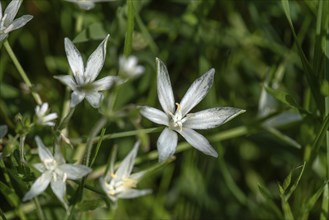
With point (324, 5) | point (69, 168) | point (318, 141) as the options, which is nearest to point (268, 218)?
point (318, 141)

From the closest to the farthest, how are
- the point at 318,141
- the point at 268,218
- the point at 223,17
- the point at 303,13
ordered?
the point at 318,141, the point at 268,218, the point at 303,13, the point at 223,17

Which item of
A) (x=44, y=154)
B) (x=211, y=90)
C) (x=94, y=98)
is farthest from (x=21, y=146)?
(x=211, y=90)

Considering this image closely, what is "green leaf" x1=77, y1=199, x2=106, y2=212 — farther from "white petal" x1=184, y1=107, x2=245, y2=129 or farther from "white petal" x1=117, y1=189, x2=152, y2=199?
"white petal" x1=184, y1=107, x2=245, y2=129

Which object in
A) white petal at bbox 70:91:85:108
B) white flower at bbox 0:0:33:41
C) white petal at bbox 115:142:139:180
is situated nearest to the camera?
white petal at bbox 70:91:85:108

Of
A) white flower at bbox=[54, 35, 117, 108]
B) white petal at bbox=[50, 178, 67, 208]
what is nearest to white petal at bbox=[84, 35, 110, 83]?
white flower at bbox=[54, 35, 117, 108]

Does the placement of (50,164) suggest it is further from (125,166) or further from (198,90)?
(198,90)

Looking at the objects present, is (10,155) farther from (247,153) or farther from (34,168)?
(247,153)
